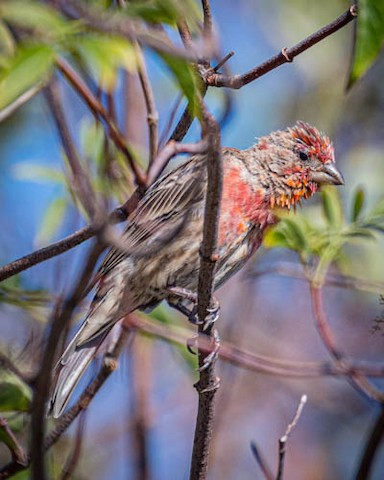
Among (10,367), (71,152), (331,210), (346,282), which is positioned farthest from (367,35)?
(346,282)

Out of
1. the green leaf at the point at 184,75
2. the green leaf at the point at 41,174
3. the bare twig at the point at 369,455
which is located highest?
the green leaf at the point at 41,174

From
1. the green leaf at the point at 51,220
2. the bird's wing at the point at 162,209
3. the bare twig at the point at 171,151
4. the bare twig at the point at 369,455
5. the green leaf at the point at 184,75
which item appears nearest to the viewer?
the green leaf at the point at 184,75

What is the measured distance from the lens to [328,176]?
492 cm

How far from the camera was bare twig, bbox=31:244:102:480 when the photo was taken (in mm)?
1630

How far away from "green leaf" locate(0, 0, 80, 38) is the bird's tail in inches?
92.6

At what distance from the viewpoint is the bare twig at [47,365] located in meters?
1.63

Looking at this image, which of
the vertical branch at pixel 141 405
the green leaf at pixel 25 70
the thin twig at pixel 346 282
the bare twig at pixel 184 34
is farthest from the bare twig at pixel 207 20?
the vertical branch at pixel 141 405

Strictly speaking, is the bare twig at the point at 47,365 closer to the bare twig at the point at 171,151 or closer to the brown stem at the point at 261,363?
the bare twig at the point at 171,151

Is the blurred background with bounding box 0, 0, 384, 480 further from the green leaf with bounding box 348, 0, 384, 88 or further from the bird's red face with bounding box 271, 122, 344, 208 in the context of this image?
the green leaf with bounding box 348, 0, 384, 88

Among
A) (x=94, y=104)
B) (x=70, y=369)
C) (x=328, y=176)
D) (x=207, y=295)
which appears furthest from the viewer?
(x=328, y=176)

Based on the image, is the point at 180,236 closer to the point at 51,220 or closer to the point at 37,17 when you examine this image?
the point at 51,220

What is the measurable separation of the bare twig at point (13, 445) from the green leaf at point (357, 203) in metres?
1.73

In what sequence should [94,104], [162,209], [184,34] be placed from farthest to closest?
1. [162,209]
2. [94,104]
3. [184,34]

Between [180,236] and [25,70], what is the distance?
253cm
